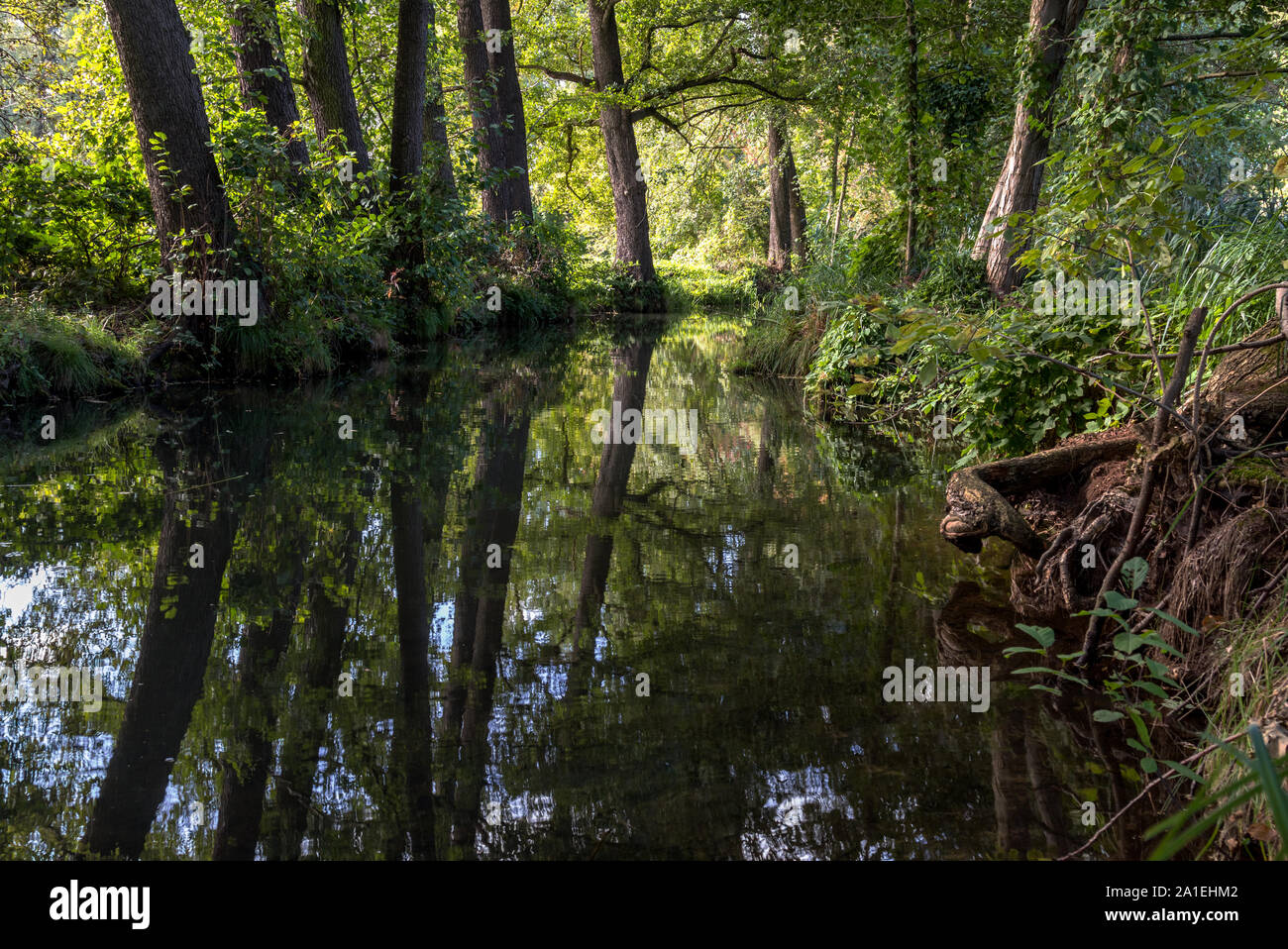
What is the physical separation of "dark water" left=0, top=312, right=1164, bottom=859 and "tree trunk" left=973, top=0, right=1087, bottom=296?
11.5 ft

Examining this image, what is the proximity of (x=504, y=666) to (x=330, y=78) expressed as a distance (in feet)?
38.2

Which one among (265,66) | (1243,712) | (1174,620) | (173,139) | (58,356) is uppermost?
(265,66)

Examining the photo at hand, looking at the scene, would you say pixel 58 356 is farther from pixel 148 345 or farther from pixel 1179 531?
pixel 1179 531

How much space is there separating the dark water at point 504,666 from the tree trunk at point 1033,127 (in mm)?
3506

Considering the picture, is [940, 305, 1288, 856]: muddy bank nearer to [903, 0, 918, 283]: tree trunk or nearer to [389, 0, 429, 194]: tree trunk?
[903, 0, 918, 283]: tree trunk

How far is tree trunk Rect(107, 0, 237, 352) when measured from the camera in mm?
7996

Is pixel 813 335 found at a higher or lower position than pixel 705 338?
lower

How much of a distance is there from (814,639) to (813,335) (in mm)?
7688

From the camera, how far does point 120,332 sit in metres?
9.12

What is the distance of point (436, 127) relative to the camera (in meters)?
14.0

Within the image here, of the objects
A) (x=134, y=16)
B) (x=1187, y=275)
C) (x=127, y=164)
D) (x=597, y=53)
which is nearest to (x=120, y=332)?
(x=127, y=164)

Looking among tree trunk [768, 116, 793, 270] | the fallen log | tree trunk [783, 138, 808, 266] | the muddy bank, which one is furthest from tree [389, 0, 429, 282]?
tree trunk [783, 138, 808, 266]

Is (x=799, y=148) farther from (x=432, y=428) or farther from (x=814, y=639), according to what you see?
(x=814, y=639)

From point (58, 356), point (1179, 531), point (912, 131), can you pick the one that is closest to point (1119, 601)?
point (1179, 531)
